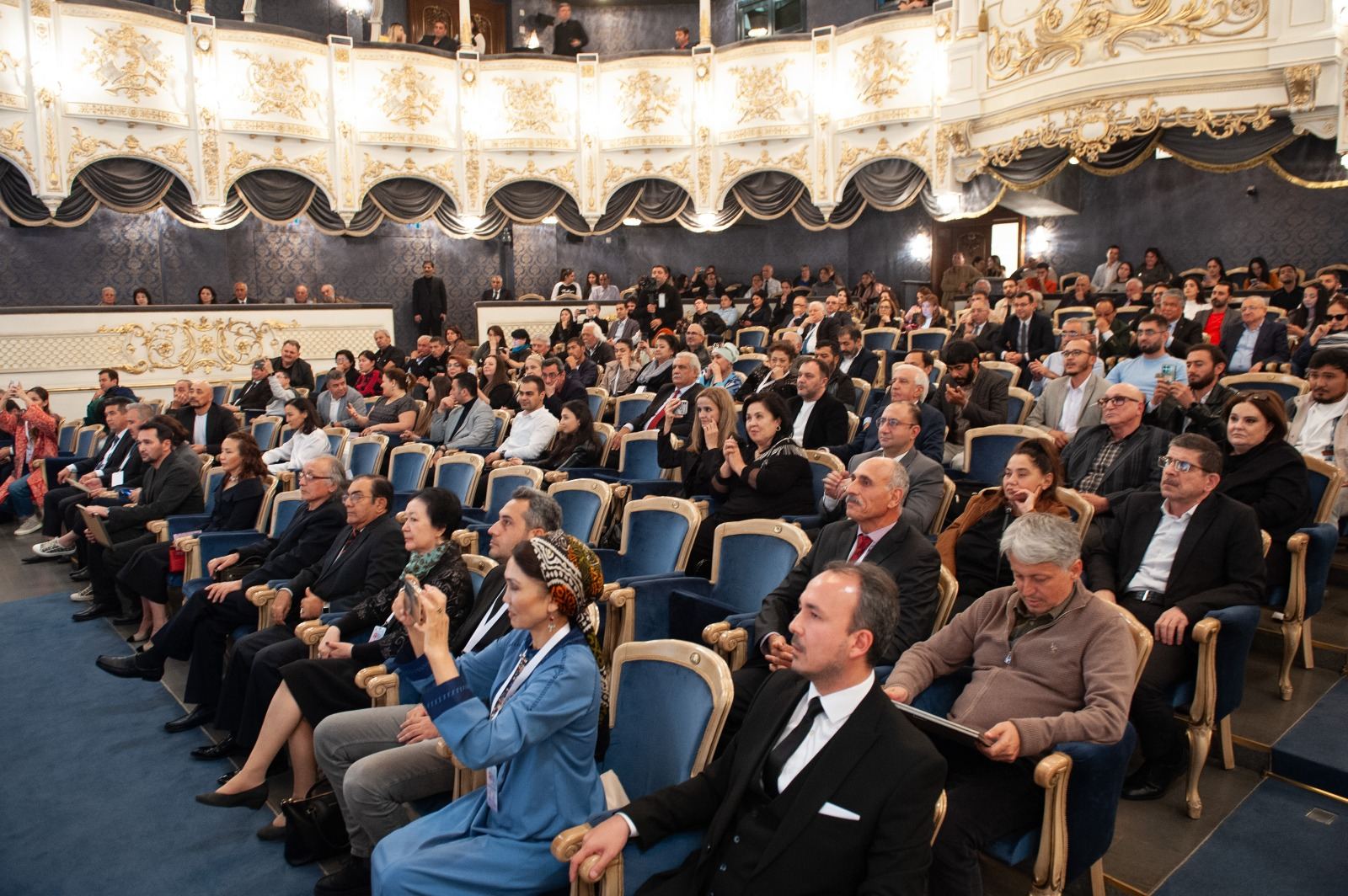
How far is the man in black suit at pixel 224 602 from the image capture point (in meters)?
3.71

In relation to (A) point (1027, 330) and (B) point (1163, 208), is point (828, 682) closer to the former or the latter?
(A) point (1027, 330)

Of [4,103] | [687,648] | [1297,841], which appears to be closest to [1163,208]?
[1297,841]

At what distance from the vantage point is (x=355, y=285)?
Answer: 563 inches

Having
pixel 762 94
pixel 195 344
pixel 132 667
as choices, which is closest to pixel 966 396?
pixel 132 667

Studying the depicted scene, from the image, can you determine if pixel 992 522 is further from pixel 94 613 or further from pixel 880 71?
pixel 880 71

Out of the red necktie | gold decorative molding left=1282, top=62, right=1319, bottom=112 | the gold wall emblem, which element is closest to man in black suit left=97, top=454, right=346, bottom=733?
the red necktie

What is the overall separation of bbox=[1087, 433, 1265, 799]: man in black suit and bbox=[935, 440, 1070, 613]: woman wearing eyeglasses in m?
0.24

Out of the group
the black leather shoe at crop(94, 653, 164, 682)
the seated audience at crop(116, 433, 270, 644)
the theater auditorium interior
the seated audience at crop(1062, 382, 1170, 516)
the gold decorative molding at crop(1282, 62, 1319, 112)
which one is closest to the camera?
the theater auditorium interior

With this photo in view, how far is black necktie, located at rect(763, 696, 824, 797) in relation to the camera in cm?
182

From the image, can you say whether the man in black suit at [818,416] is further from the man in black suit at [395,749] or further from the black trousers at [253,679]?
the black trousers at [253,679]

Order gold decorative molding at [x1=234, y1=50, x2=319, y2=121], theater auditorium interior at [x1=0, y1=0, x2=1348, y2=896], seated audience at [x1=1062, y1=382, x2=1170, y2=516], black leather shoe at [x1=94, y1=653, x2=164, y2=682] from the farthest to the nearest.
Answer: gold decorative molding at [x1=234, y1=50, x2=319, y2=121], black leather shoe at [x1=94, y1=653, x2=164, y2=682], seated audience at [x1=1062, y1=382, x2=1170, y2=516], theater auditorium interior at [x1=0, y1=0, x2=1348, y2=896]

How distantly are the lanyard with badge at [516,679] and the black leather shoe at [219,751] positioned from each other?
177 cm

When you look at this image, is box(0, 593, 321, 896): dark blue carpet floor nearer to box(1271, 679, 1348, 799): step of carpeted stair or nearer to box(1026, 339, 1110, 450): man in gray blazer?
box(1271, 679, 1348, 799): step of carpeted stair

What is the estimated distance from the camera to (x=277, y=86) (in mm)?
10750
